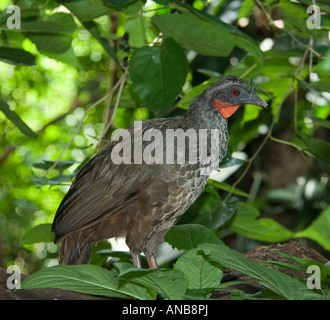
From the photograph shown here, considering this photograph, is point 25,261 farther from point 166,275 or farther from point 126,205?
point 166,275

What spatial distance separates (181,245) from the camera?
2193 millimetres

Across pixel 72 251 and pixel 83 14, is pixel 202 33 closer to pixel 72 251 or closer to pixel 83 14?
pixel 83 14

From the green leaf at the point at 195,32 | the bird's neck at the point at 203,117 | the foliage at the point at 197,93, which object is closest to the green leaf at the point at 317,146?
the foliage at the point at 197,93

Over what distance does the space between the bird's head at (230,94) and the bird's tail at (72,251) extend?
925mm

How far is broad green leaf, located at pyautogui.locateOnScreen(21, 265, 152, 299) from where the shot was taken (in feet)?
4.49

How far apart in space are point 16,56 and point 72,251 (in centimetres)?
97

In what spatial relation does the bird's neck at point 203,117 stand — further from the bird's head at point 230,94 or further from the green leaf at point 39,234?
the green leaf at point 39,234

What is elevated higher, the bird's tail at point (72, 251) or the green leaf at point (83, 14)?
the green leaf at point (83, 14)

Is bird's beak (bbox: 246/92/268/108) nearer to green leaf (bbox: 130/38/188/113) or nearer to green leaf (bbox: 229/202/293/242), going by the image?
green leaf (bbox: 130/38/188/113)

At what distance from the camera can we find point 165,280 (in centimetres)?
138

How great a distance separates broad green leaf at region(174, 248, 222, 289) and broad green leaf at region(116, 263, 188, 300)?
5.5 inches

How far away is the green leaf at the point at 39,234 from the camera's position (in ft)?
8.51

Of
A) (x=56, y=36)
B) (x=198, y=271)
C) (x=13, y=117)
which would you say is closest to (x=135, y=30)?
(x=56, y=36)

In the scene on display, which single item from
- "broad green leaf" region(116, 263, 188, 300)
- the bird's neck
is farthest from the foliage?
the bird's neck
